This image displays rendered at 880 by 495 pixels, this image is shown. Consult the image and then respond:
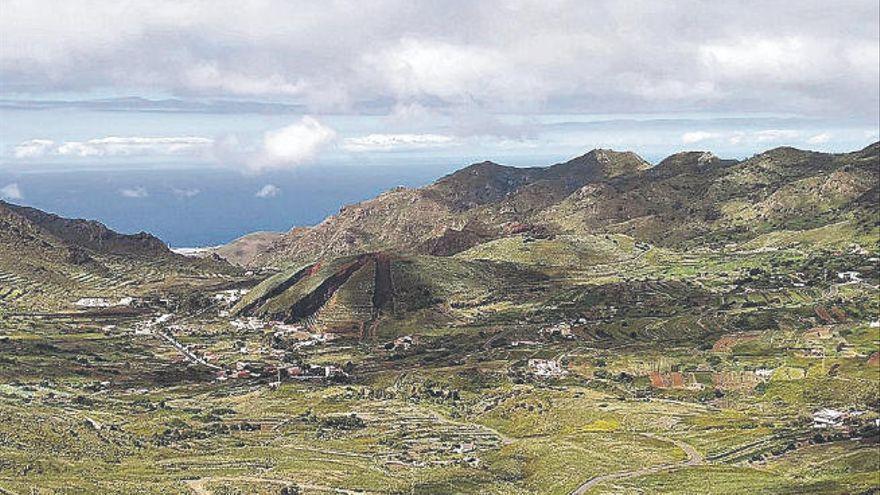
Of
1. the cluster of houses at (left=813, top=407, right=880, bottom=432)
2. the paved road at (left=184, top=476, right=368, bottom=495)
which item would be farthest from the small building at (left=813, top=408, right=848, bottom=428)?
the paved road at (left=184, top=476, right=368, bottom=495)

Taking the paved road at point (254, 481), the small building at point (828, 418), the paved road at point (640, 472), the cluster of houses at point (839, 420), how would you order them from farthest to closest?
the small building at point (828, 418) < the cluster of houses at point (839, 420) < the paved road at point (640, 472) < the paved road at point (254, 481)

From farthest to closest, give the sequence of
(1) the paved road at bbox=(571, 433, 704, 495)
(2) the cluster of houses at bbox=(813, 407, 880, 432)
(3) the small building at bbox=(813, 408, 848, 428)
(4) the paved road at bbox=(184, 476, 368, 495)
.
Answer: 1. (3) the small building at bbox=(813, 408, 848, 428)
2. (2) the cluster of houses at bbox=(813, 407, 880, 432)
3. (1) the paved road at bbox=(571, 433, 704, 495)
4. (4) the paved road at bbox=(184, 476, 368, 495)

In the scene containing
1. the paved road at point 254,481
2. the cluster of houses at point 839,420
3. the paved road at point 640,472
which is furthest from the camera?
the cluster of houses at point 839,420

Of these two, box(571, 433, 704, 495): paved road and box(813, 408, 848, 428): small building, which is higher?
box(813, 408, 848, 428): small building

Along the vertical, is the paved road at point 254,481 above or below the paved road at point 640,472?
above

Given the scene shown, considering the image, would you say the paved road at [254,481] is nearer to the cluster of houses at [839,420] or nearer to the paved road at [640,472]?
the paved road at [640,472]

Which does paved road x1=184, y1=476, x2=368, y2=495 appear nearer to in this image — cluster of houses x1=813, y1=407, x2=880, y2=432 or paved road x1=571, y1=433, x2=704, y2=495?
paved road x1=571, y1=433, x2=704, y2=495

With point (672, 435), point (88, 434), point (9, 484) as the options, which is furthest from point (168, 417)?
point (672, 435)

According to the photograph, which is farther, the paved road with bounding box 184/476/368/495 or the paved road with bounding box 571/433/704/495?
the paved road with bounding box 571/433/704/495

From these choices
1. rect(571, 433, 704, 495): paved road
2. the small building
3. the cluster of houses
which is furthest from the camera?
the small building

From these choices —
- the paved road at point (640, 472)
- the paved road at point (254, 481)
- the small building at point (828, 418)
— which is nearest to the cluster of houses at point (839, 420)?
the small building at point (828, 418)

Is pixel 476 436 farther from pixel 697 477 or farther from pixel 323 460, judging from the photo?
pixel 697 477
